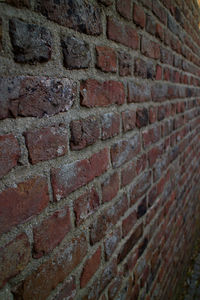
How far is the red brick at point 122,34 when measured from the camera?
0.73 metres

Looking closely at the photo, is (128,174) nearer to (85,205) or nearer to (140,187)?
(140,187)

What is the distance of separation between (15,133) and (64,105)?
166mm

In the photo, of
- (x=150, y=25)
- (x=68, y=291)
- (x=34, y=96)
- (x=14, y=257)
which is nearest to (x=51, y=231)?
(x=14, y=257)

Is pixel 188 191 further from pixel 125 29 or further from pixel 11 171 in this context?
pixel 11 171

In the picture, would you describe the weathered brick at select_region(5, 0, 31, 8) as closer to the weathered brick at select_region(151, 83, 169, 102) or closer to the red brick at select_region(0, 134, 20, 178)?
the red brick at select_region(0, 134, 20, 178)

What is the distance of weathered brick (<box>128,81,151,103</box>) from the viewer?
0.90 metres

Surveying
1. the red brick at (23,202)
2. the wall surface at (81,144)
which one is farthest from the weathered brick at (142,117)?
the red brick at (23,202)

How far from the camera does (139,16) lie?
92 cm

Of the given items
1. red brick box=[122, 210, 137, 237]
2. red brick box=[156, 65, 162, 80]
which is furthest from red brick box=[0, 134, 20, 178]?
red brick box=[156, 65, 162, 80]

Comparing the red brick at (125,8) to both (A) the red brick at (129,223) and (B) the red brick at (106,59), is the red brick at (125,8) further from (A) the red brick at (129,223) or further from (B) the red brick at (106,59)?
(A) the red brick at (129,223)

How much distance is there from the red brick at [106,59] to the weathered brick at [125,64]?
4 cm

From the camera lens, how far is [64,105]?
1.85ft

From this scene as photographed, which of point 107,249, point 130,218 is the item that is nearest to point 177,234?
point 130,218

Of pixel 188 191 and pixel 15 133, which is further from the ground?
pixel 15 133
